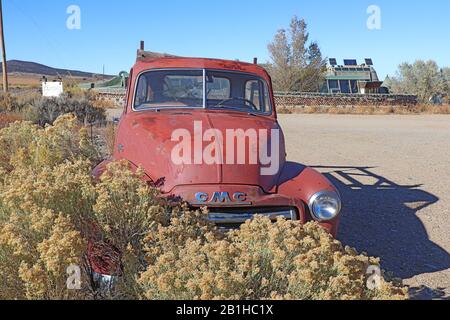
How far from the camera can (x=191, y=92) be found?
5.12m

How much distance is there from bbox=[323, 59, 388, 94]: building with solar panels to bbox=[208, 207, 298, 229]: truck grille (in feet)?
148

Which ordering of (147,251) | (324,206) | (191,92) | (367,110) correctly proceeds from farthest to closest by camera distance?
(367,110)
(191,92)
(324,206)
(147,251)

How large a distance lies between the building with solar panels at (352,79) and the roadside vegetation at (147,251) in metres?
46.1

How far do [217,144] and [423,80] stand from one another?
47093mm

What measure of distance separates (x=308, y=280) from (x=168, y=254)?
2.64ft

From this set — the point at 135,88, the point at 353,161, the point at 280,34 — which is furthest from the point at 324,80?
the point at 135,88

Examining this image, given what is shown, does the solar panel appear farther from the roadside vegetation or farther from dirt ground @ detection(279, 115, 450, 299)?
the roadside vegetation

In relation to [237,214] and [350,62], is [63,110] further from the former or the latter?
[350,62]

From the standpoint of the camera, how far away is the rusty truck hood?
3.72 m

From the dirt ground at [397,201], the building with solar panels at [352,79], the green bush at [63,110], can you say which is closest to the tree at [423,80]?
the building with solar panels at [352,79]

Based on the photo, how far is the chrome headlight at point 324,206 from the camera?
3756 mm

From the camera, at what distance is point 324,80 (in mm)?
46812

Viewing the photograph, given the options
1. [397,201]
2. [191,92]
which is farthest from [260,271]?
[397,201]
